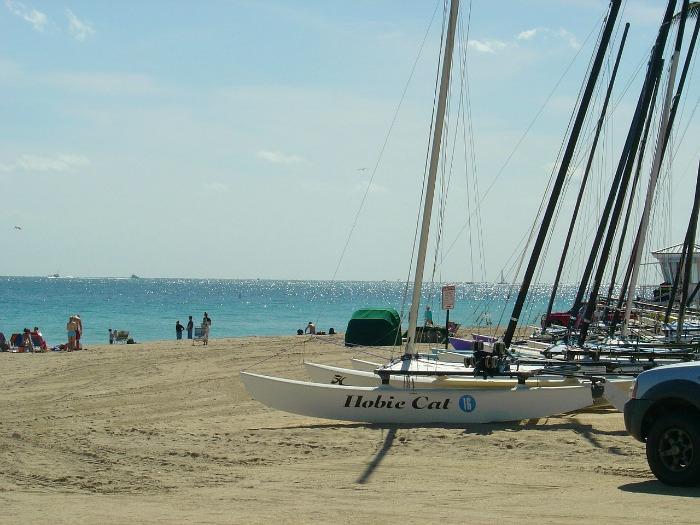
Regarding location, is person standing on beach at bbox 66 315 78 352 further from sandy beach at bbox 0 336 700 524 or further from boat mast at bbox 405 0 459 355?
boat mast at bbox 405 0 459 355

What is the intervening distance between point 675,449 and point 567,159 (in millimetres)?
12007

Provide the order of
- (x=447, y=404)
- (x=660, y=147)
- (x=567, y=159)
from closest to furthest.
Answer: (x=447, y=404), (x=567, y=159), (x=660, y=147)

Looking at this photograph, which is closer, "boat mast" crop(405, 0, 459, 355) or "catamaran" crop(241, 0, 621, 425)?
"catamaran" crop(241, 0, 621, 425)

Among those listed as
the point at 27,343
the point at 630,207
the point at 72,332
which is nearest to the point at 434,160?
the point at 630,207

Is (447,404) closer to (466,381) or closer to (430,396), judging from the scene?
(430,396)

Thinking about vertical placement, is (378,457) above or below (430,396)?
below

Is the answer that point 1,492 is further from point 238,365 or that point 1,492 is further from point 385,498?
point 238,365

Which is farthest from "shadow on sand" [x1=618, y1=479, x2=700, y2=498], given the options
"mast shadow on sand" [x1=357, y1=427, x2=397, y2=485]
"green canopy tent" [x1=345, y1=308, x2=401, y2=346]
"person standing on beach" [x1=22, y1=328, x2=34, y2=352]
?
"person standing on beach" [x1=22, y1=328, x2=34, y2=352]

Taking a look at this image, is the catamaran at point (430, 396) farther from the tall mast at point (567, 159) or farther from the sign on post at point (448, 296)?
the sign on post at point (448, 296)

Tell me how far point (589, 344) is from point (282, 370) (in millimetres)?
8022

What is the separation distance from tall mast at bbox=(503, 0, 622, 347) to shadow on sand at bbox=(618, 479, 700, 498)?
357 inches

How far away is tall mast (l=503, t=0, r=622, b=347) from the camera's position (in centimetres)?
2111

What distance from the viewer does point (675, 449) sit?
35.2 feet

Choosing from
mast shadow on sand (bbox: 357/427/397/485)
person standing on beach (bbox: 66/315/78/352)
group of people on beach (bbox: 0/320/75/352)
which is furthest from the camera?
group of people on beach (bbox: 0/320/75/352)
